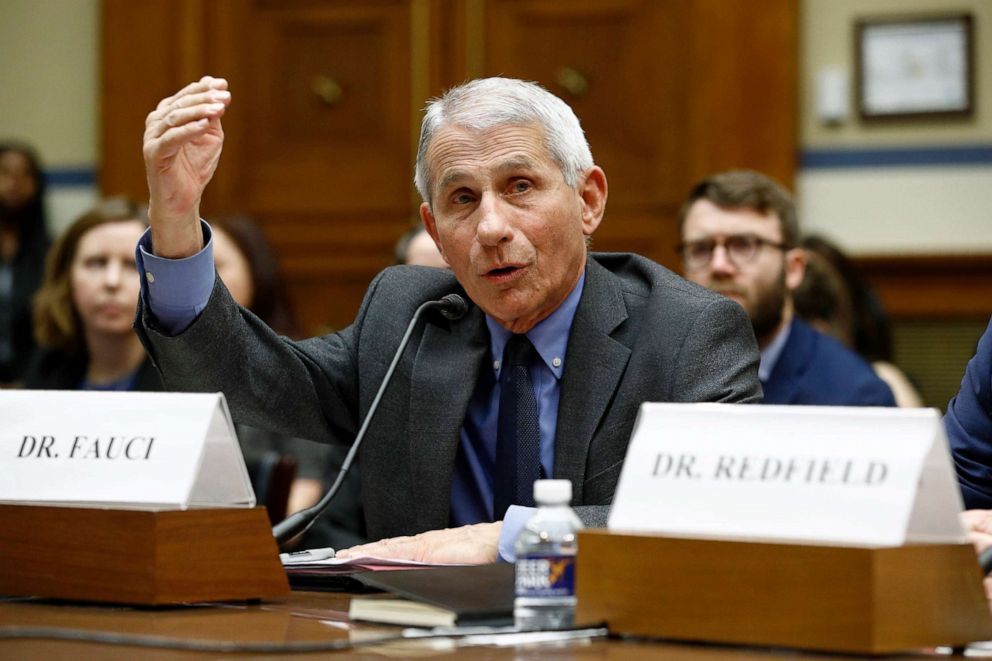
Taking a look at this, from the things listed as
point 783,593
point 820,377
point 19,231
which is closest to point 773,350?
point 820,377

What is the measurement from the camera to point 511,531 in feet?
5.57

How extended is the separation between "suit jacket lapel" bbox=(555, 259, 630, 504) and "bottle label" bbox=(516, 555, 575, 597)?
62cm

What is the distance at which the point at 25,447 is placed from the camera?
1.57 meters

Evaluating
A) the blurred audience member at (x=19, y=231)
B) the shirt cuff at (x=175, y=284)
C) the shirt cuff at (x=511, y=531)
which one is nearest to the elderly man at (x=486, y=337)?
the shirt cuff at (x=175, y=284)

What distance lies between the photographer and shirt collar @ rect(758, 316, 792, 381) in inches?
145

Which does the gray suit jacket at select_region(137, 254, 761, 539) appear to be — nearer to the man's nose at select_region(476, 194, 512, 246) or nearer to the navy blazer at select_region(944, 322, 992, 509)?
the man's nose at select_region(476, 194, 512, 246)

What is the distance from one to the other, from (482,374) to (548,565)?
32.6 inches

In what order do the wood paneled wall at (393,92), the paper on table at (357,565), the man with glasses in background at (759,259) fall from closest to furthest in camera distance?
the paper on table at (357,565) < the man with glasses in background at (759,259) < the wood paneled wall at (393,92)

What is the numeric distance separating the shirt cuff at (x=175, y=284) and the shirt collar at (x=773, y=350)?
2.05 m

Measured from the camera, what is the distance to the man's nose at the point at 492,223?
1983 millimetres

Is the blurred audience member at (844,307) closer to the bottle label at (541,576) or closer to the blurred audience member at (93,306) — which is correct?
the blurred audience member at (93,306)

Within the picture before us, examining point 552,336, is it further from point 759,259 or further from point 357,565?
point 759,259

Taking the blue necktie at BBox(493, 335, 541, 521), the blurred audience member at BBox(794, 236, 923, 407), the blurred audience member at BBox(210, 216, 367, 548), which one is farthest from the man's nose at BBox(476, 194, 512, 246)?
the blurred audience member at BBox(794, 236, 923, 407)

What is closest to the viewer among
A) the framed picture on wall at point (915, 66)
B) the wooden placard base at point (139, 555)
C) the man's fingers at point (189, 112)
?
the wooden placard base at point (139, 555)
